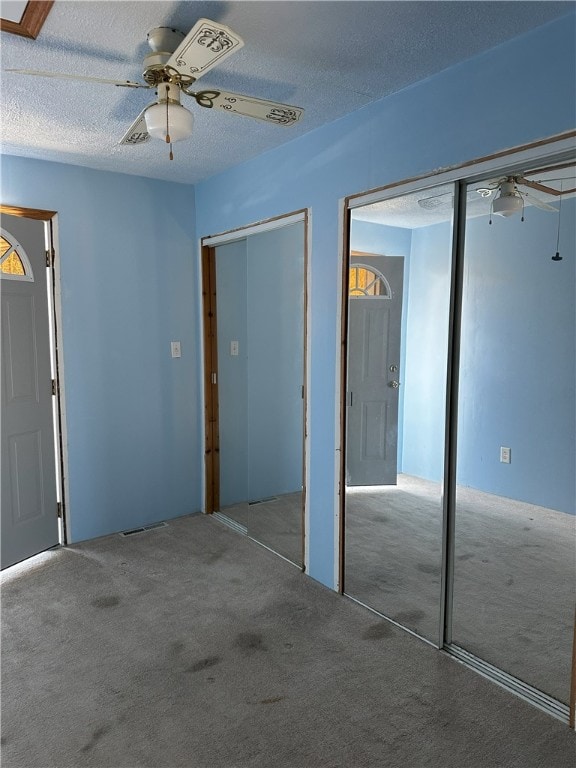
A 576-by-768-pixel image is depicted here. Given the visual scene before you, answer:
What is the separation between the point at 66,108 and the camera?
2453 mm

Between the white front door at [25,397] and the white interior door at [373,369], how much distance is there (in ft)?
6.31

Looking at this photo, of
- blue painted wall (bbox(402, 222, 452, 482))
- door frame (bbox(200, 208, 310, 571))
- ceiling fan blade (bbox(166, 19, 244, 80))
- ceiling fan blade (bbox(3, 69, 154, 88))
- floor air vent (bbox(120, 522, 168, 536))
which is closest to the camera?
ceiling fan blade (bbox(166, 19, 244, 80))

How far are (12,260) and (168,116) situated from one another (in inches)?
72.6

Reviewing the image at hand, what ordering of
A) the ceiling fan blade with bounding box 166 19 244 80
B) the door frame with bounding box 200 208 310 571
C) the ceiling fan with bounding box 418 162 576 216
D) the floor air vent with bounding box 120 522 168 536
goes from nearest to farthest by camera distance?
the ceiling fan blade with bounding box 166 19 244 80
the ceiling fan with bounding box 418 162 576 216
the floor air vent with bounding box 120 522 168 536
the door frame with bounding box 200 208 310 571

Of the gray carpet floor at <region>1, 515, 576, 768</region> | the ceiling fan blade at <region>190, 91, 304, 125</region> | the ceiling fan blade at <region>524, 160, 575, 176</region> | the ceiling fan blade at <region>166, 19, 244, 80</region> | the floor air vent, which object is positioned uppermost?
the ceiling fan blade at <region>166, 19, 244, 80</region>

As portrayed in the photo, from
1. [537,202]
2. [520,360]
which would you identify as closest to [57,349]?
[520,360]

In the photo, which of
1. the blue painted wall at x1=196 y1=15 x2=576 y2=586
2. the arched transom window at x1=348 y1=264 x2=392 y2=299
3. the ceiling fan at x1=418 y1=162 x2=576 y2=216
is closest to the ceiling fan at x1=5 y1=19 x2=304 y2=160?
the blue painted wall at x1=196 y1=15 x2=576 y2=586

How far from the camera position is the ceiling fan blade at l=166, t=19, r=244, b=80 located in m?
1.43

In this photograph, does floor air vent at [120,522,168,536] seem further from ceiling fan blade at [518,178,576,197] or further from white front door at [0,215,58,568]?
ceiling fan blade at [518,178,576,197]

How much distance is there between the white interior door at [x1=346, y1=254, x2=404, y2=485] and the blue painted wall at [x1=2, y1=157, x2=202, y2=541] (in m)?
1.61

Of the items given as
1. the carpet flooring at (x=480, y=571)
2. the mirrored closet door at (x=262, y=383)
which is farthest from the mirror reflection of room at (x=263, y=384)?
the carpet flooring at (x=480, y=571)

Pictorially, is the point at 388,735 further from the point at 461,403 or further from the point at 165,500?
the point at 165,500

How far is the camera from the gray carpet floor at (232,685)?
5.92ft

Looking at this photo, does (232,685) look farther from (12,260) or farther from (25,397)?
(12,260)
